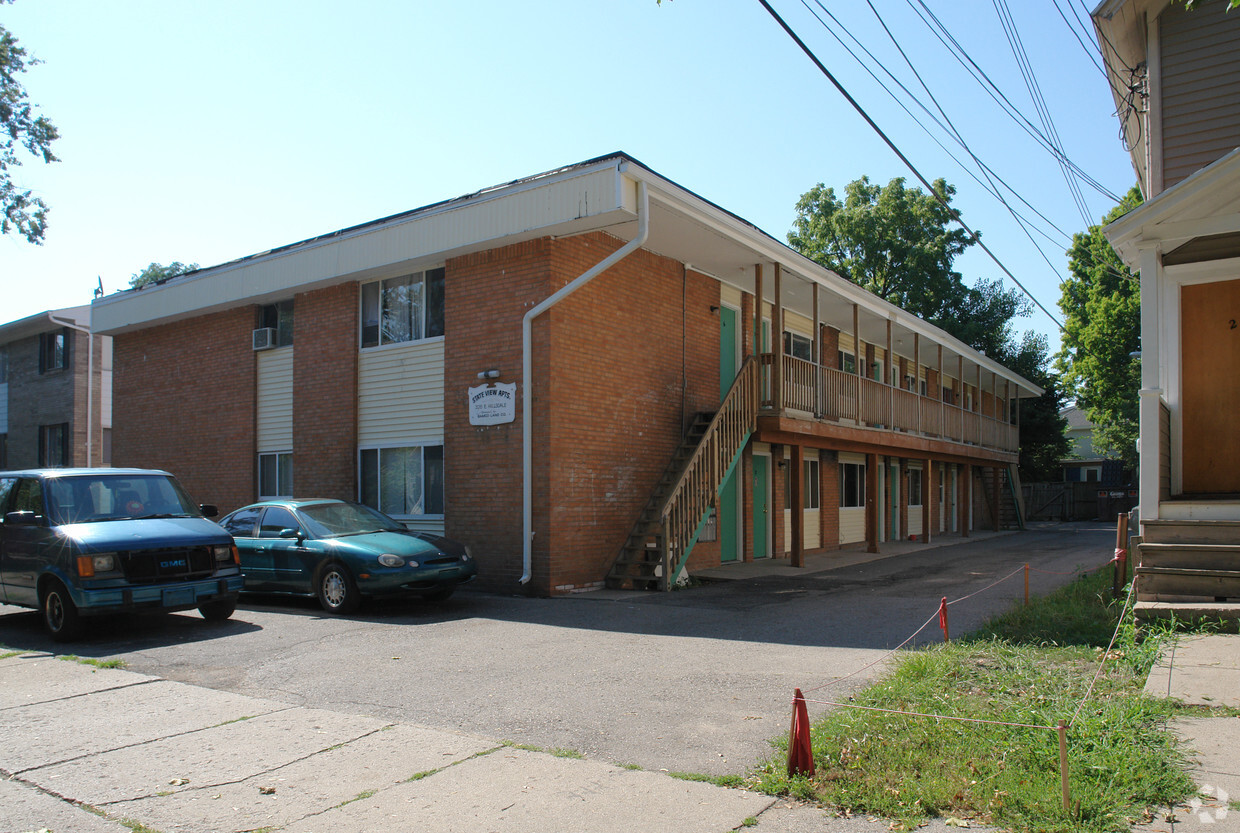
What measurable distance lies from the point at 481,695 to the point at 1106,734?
4283 millimetres

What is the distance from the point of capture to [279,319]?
17.3 m

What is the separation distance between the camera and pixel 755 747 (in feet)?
18.1


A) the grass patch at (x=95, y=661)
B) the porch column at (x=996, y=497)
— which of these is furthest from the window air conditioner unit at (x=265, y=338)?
the porch column at (x=996, y=497)

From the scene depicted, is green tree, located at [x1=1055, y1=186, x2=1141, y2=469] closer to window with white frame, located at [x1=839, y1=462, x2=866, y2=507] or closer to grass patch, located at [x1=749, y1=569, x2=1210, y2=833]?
window with white frame, located at [x1=839, y1=462, x2=866, y2=507]

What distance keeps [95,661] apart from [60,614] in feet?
4.95

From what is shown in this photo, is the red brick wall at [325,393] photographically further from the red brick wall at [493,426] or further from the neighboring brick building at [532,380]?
the red brick wall at [493,426]

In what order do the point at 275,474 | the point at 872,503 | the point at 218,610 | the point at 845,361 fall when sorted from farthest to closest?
1. the point at 845,361
2. the point at 872,503
3. the point at 275,474
4. the point at 218,610

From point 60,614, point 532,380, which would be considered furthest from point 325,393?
point 60,614

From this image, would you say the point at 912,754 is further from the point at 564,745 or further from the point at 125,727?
the point at 125,727

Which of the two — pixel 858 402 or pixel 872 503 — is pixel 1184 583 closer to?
pixel 858 402

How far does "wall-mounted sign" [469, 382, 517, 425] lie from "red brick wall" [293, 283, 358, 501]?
3.16 metres

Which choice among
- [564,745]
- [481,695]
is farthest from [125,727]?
[564,745]

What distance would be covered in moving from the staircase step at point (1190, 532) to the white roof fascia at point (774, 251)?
7204 millimetres

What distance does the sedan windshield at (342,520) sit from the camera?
11.7 metres
